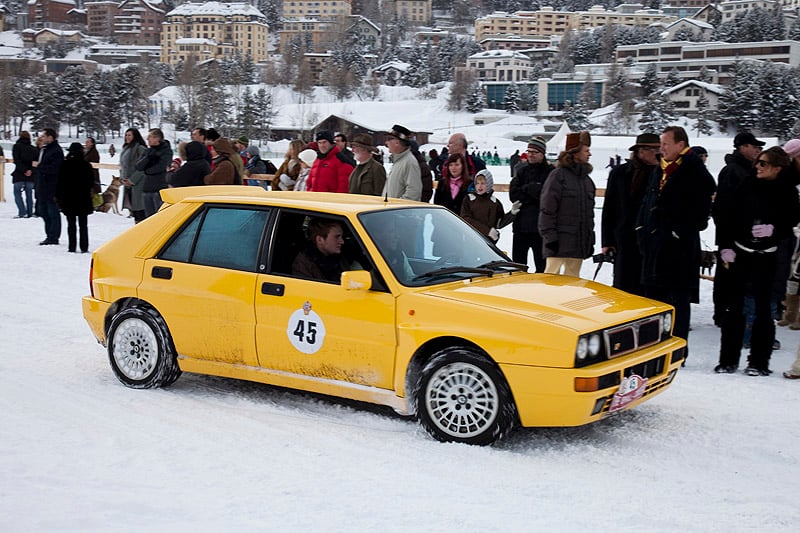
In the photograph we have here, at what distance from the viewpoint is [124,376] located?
7281 mm

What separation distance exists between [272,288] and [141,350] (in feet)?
4.46

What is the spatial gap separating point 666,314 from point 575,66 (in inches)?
7320

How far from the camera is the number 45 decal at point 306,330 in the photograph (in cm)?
637

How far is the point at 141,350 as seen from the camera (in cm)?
721

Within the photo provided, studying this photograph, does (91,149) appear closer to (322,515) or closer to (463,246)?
(463,246)

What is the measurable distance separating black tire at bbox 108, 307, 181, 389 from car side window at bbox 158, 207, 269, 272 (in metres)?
0.51

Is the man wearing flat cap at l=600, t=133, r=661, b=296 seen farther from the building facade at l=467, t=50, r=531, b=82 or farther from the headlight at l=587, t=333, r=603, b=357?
the building facade at l=467, t=50, r=531, b=82

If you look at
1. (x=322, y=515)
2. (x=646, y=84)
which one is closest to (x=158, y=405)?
(x=322, y=515)

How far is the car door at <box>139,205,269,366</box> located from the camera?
673cm

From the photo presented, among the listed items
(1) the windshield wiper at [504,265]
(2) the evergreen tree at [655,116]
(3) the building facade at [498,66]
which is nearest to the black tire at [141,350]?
(1) the windshield wiper at [504,265]

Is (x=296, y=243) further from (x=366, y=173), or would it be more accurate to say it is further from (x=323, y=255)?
(x=366, y=173)

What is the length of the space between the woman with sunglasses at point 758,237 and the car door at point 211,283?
3987 millimetres

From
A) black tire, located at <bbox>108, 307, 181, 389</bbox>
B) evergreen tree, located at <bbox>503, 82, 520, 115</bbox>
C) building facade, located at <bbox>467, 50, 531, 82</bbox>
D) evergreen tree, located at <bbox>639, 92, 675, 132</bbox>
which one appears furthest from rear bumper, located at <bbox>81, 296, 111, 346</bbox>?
building facade, located at <bbox>467, 50, 531, 82</bbox>

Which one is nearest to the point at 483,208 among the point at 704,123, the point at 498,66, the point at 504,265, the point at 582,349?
the point at 504,265
